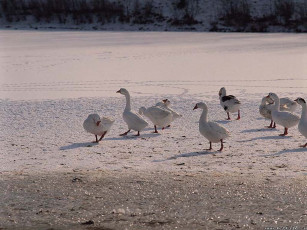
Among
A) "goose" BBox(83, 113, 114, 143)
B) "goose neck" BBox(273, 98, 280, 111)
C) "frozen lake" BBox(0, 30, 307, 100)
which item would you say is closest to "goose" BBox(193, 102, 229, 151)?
"goose" BBox(83, 113, 114, 143)

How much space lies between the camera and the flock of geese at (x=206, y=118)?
8273mm

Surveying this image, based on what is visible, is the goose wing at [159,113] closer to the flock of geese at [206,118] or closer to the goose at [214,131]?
the flock of geese at [206,118]

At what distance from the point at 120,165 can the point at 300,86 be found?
731 centimetres

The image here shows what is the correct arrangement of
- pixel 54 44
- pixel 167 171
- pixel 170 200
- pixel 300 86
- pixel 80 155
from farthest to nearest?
1. pixel 54 44
2. pixel 300 86
3. pixel 80 155
4. pixel 167 171
5. pixel 170 200

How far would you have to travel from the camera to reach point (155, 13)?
37969 millimetres

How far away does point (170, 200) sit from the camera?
6156 millimetres

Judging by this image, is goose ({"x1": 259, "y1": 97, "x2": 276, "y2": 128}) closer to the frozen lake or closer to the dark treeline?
the frozen lake

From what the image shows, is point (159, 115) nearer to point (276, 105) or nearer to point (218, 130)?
point (218, 130)

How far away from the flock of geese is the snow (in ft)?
0.62

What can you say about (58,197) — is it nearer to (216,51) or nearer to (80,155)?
(80,155)

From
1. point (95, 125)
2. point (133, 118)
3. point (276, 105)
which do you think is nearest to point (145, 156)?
point (95, 125)

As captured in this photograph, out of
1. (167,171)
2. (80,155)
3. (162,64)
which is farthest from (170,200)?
(162,64)

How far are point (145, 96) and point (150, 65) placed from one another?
17.7 ft

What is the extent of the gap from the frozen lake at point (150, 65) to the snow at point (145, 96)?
3 cm
